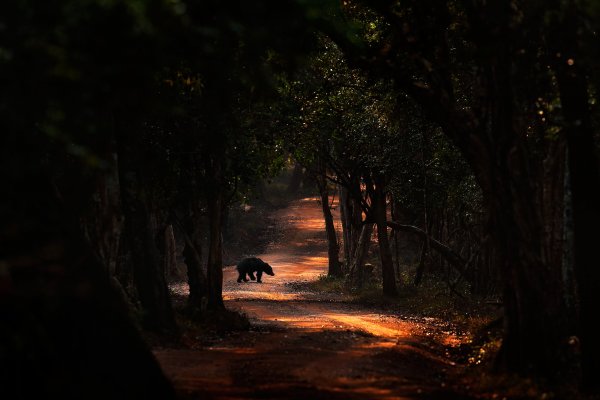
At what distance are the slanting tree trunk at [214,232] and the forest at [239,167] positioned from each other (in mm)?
51

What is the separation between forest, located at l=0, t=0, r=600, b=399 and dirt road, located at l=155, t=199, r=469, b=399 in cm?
10

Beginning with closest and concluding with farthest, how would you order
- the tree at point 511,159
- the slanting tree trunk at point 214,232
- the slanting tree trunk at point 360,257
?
1. the tree at point 511,159
2. the slanting tree trunk at point 214,232
3. the slanting tree trunk at point 360,257

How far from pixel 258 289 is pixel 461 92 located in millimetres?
17250

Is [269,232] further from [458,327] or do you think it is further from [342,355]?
[342,355]

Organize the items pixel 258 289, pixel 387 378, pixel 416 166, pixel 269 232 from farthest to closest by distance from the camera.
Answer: pixel 269 232
pixel 258 289
pixel 416 166
pixel 387 378

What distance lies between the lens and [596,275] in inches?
495

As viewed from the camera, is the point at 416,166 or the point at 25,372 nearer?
the point at 25,372

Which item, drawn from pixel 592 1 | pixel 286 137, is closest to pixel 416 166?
pixel 286 137

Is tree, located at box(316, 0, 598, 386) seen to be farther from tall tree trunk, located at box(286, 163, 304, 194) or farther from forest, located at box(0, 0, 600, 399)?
tall tree trunk, located at box(286, 163, 304, 194)

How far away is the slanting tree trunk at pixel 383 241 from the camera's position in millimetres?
33406

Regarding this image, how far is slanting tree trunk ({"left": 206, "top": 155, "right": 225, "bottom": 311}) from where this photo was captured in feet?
71.8

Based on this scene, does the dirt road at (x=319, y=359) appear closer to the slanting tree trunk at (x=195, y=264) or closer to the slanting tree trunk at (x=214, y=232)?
the slanting tree trunk at (x=214, y=232)

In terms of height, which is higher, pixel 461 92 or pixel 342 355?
pixel 461 92

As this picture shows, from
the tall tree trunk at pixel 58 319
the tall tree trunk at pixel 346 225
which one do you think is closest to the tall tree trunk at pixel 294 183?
the tall tree trunk at pixel 346 225
